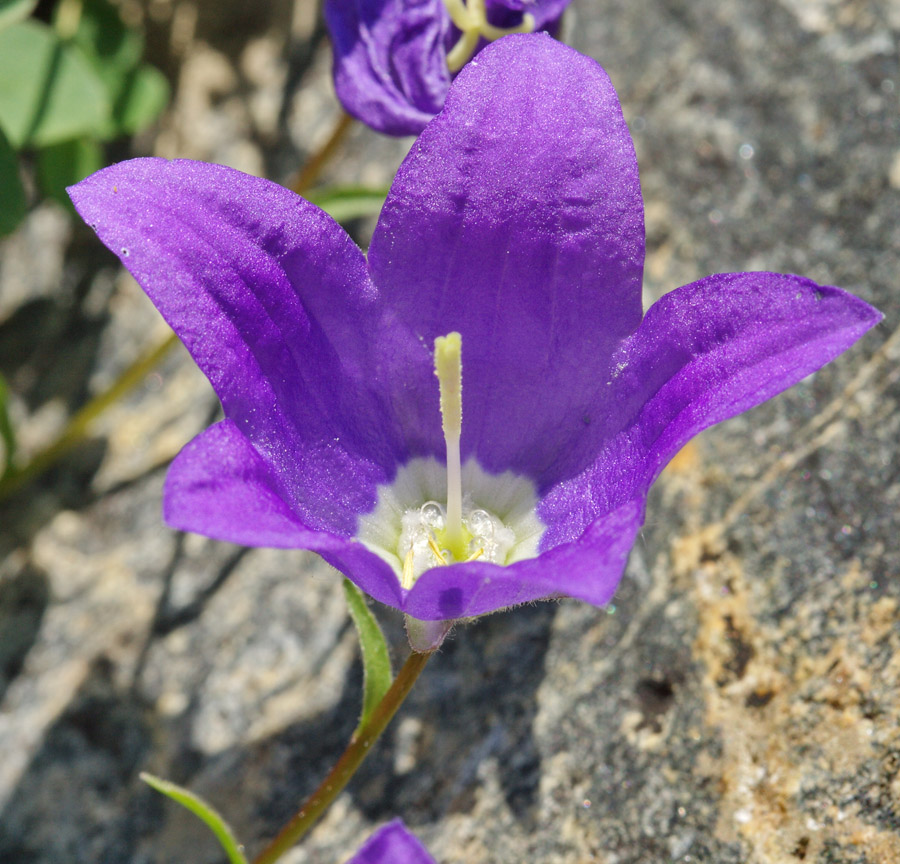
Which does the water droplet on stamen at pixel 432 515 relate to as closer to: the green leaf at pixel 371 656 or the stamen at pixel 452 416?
the stamen at pixel 452 416

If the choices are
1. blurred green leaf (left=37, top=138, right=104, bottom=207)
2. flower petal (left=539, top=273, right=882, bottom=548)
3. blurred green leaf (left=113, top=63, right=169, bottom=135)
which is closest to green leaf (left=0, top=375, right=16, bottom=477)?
blurred green leaf (left=37, top=138, right=104, bottom=207)

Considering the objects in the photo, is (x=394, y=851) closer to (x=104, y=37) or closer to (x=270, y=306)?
(x=270, y=306)

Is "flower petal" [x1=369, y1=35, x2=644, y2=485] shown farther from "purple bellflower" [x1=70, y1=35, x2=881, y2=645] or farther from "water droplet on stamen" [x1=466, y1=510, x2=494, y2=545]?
"water droplet on stamen" [x1=466, y1=510, x2=494, y2=545]

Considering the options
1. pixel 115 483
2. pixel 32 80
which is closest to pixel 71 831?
pixel 115 483

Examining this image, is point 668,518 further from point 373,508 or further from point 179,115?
point 179,115

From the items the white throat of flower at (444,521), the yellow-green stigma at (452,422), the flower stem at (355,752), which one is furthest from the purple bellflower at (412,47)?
the flower stem at (355,752)


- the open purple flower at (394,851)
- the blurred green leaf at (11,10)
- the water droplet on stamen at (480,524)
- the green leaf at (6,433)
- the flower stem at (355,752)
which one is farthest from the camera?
the green leaf at (6,433)

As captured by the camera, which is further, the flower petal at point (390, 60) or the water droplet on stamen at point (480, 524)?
the flower petal at point (390, 60)
